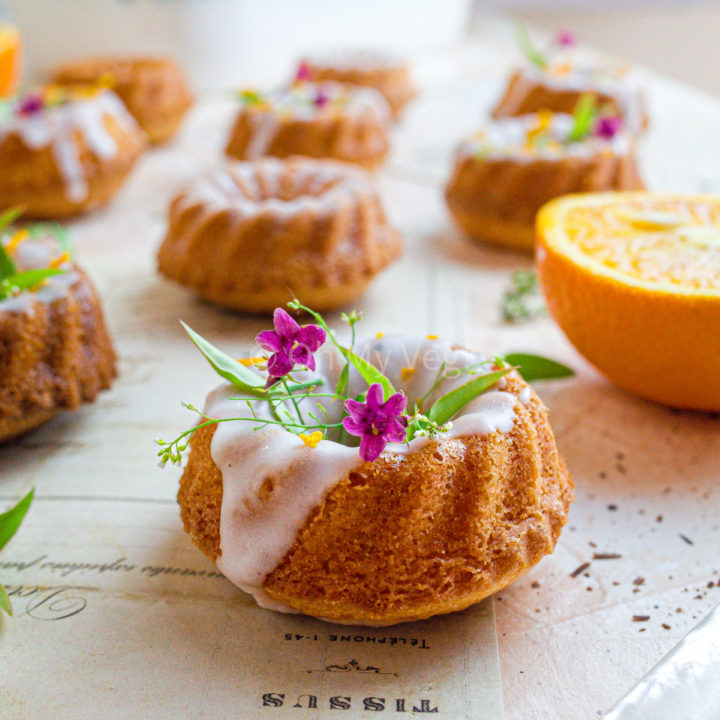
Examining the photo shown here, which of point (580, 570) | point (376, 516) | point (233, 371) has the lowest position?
point (580, 570)

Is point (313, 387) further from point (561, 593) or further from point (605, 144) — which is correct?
point (605, 144)

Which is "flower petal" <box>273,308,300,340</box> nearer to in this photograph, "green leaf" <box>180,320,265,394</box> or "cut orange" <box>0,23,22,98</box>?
"green leaf" <box>180,320,265,394</box>

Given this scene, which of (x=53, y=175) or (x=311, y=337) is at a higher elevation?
(x=311, y=337)

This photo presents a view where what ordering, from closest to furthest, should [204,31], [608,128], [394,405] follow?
[394,405], [608,128], [204,31]

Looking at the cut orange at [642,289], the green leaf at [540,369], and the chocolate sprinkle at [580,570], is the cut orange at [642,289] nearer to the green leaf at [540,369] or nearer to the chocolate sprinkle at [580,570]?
the green leaf at [540,369]

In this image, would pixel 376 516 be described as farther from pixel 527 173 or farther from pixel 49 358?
pixel 527 173

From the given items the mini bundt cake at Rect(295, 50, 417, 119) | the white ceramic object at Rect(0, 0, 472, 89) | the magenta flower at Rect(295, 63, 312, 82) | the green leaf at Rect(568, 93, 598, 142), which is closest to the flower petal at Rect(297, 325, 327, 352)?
the green leaf at Rect(568, 93, 598, 142)

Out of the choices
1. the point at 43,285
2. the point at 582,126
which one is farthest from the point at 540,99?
the point at 43,285
